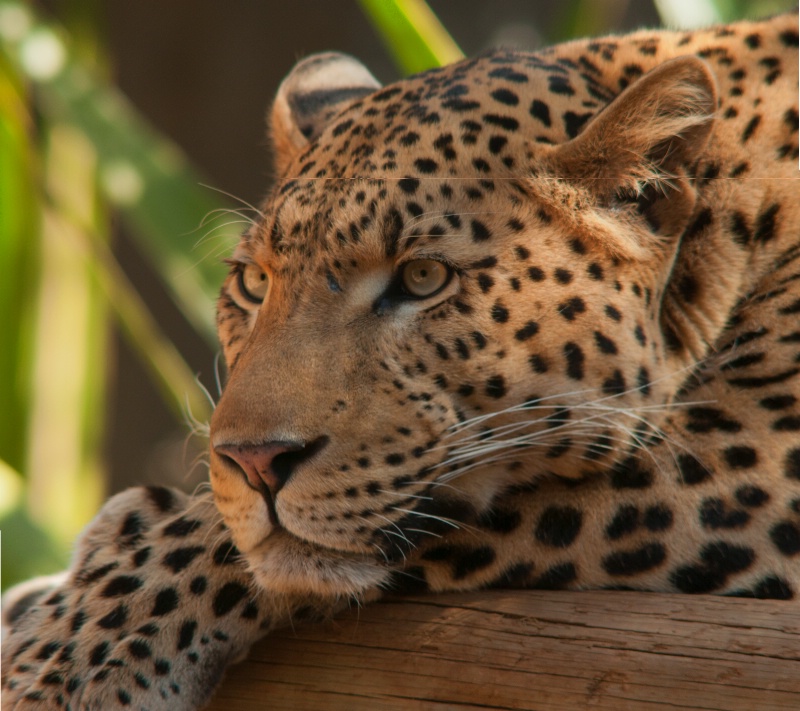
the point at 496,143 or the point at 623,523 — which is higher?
the point at 496,143

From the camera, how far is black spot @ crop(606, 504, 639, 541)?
1.91 m

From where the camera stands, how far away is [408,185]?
199 centimetres

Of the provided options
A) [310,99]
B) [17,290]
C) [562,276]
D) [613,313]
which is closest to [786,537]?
[613,313]

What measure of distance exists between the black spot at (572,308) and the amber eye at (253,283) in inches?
23.4

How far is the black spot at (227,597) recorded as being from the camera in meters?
1.91

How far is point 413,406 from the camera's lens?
6.09 feet

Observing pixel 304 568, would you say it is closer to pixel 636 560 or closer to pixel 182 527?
pixel 182 527

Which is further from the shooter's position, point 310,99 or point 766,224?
point 310,99

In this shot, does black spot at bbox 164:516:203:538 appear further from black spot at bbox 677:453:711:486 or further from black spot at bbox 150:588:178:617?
black spot at bbox 677:453:711:486

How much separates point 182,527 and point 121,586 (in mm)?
160

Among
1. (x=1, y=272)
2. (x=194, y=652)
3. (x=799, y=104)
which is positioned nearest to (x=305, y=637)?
(x=194, y=652)

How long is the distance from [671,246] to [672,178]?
13 centimetres

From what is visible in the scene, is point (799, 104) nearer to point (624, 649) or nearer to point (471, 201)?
point (471, 201)

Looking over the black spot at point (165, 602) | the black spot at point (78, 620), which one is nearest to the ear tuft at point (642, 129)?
the black spot at point (165, 602)
